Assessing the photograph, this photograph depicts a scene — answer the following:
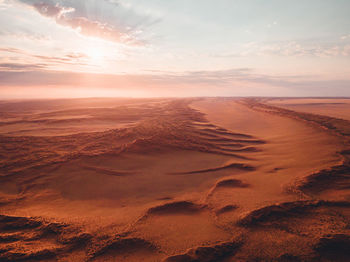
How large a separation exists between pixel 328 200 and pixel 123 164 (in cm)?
578

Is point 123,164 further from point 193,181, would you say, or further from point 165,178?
point 193,181

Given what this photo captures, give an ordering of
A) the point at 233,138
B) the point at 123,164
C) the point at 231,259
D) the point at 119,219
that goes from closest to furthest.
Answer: the point at 231,259
the point at 119,219
the point at 123,164
the point at 233,138

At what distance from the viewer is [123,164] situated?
263 inches

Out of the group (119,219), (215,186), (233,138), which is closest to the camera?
(119,219)

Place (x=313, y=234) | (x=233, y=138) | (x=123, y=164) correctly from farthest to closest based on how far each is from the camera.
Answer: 1. (x=233, y=138)
2. (x=123, y=164)
3. (x=313, y=234)

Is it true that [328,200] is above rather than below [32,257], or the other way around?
above

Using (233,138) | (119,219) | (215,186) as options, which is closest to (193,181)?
(215,186)

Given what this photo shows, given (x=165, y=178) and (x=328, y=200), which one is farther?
(x=165, y=178)

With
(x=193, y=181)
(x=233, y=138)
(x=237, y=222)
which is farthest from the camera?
(x=233, y=138)

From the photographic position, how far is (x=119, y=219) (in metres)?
3.70

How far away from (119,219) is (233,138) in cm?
830

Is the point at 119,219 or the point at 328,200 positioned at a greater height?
the point at 328,200

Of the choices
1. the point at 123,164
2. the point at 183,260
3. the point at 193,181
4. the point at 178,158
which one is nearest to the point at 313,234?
the point at 183,260

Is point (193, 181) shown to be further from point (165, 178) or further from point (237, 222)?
point (237, 222)
